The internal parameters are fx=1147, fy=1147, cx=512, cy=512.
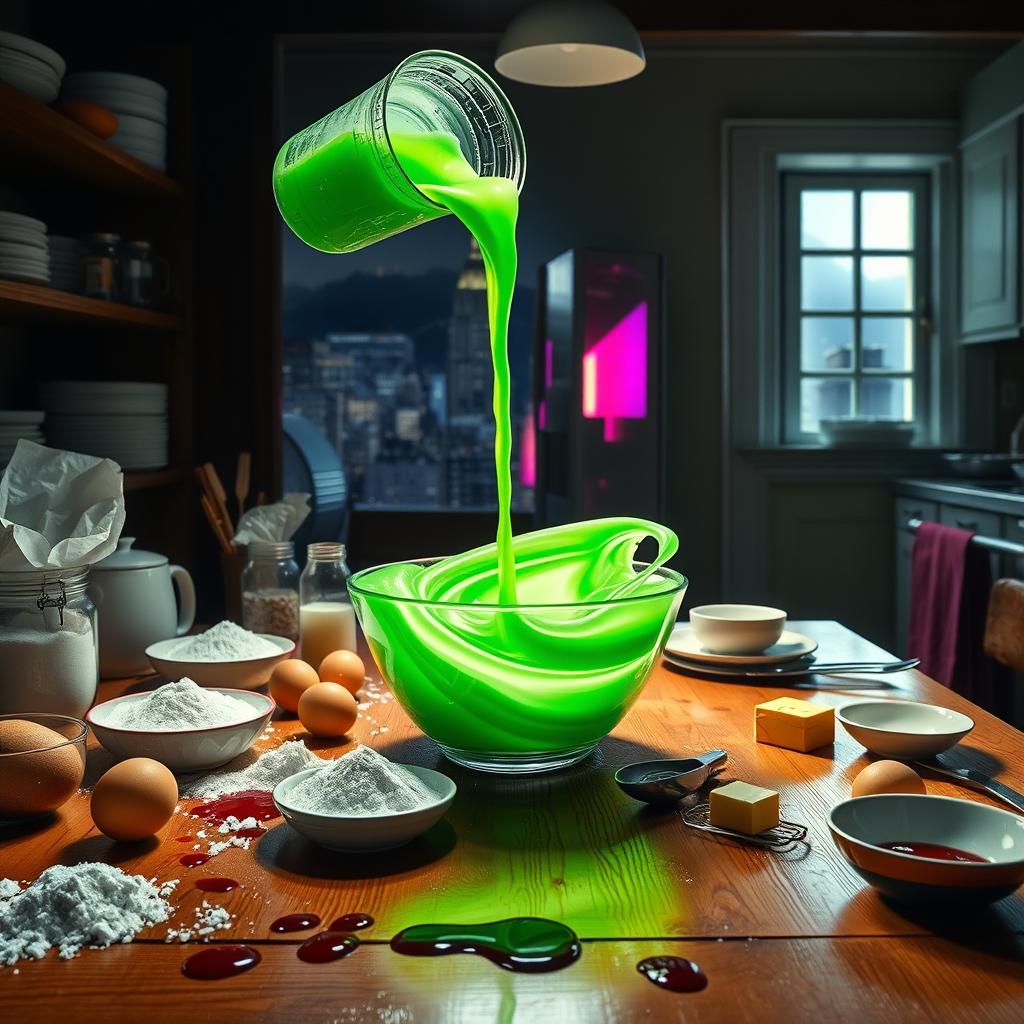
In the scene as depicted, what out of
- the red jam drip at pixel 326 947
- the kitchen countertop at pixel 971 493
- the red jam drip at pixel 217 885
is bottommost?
the red jam drip at pixel 326 947

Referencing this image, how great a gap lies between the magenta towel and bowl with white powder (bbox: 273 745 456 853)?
2541 mm

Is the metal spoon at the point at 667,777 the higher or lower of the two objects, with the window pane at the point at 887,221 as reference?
lower

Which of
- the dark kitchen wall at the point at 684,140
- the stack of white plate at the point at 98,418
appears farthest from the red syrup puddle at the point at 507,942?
the dark kitchen wall at the point at 684,140

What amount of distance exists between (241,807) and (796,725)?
0.53 metres

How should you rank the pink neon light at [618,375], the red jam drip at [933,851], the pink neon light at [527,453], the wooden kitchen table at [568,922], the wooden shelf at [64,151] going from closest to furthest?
1. the wooden kitchen table at [568,922]
2. the red jam drip at [933,851]
3. the wooden shelf at [64,151]
4. the pink neon light at [618,375]
5. the pink neon light at [527,453]

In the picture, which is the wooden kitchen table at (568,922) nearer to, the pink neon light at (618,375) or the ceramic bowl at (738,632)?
the ceramic bowl at (738,632)

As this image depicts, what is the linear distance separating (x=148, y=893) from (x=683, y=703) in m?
0.70

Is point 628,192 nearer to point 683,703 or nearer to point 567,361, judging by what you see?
point 567,361

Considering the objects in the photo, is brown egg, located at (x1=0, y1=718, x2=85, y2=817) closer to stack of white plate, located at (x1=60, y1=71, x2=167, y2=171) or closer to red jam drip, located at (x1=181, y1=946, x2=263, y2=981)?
red jam drip, located at (x1=181, y1=946, x2=263, y2=981)

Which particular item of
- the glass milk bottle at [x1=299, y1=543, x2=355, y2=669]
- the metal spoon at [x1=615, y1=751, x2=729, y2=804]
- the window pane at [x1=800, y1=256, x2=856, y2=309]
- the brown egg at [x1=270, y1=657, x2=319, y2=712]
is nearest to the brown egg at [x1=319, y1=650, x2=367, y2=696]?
the brown egg at [x1=270, y1=657, x2=319, y2=712]

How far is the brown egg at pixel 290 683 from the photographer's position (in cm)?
127

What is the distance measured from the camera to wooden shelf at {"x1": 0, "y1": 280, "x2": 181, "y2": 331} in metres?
1.90

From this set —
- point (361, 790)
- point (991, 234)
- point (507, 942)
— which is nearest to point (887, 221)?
point (991, 234)

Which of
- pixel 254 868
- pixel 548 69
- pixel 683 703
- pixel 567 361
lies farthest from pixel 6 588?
pixel 567 361
